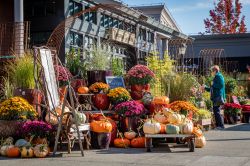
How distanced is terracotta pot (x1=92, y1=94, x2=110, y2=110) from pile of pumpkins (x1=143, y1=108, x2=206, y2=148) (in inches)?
57.5

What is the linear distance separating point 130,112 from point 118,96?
0.89 m

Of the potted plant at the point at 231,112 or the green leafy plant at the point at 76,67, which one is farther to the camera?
the potted plant at the point at 231,112

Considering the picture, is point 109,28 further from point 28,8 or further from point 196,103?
point 196,103

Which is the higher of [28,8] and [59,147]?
[28,8]

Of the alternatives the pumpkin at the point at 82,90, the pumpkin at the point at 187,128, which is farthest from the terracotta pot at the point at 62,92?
the pumpkin at the point at 187,128

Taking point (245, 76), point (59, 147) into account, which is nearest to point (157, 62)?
point (59, 147)

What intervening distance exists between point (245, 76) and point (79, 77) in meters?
15.8

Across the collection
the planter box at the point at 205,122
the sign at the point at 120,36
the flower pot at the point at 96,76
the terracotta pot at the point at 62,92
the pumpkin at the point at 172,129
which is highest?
the sign at the point at 120,36

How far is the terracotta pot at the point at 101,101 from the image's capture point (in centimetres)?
1097

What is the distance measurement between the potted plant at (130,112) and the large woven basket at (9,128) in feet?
6.87

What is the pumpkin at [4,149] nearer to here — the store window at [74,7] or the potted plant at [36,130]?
the potted plant at [36,130]

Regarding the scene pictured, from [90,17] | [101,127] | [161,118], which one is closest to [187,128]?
[161,118]

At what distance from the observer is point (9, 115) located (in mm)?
9156

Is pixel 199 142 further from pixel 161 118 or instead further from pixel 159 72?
pixel 159 72
